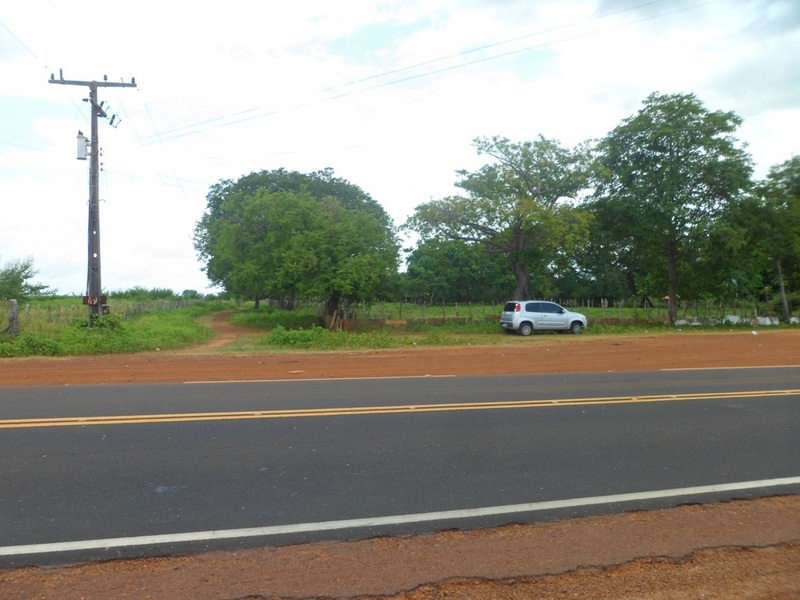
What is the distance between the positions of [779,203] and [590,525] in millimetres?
35777

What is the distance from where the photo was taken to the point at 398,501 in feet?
19.2

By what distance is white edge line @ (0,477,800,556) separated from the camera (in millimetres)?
4875

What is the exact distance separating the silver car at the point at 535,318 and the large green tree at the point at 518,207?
3.17m

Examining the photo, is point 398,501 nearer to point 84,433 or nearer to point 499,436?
point 499,436

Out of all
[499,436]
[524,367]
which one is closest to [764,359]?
[524,367]

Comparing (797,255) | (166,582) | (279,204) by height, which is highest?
(279,204)

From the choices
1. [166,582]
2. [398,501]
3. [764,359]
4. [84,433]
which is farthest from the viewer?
[764,359]

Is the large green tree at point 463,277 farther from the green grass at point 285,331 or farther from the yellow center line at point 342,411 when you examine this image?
the yellow center line at point 342,411

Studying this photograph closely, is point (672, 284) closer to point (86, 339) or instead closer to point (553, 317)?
point (553, 317)

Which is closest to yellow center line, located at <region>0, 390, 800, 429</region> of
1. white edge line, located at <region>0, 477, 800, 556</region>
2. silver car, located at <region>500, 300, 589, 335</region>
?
white edge line, located at <region>0, 477, 800, 556</region>

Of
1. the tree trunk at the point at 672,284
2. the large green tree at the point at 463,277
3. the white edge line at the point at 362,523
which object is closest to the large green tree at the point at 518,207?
the tree trunk at the point at 672,284

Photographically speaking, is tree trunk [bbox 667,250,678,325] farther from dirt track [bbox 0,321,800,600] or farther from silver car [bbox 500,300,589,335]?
dirt track [bbox 0,321,800,600]

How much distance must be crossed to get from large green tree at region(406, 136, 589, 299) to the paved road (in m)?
21.5

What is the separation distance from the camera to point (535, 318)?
31219mm
